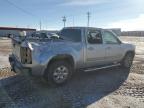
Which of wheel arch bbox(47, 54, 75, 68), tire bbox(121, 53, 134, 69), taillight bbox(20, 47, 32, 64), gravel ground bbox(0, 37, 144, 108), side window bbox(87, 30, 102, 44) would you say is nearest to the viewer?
gravel ground bbox(0, 37, 144, 108)

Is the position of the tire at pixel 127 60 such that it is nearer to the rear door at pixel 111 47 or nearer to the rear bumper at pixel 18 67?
the rear door at pixel 111 47

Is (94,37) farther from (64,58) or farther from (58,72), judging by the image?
(58,72)

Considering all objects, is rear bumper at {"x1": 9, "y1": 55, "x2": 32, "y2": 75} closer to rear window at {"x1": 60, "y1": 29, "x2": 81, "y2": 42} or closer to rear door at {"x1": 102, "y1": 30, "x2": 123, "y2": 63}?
rear window at {"x1": 60, "y1": 29, "x2": 81, "y2": 42}

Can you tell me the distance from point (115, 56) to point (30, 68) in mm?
3946

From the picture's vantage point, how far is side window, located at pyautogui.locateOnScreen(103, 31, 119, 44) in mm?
8259

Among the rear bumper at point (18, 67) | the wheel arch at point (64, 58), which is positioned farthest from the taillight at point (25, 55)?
the wheel arch at point (64, 58)

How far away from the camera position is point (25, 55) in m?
6.18

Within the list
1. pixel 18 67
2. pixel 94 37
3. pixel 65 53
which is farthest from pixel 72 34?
pixel 18 67

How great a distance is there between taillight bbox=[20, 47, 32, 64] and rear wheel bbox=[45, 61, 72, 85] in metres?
0.64

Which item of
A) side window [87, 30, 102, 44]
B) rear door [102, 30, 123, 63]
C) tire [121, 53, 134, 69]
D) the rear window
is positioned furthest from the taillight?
tire [121, 53, 134, 69]

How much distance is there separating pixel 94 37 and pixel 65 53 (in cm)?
167

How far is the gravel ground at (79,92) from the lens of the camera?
533 centimetres

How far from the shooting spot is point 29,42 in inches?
241

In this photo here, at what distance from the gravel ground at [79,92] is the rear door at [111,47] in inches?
26.6
